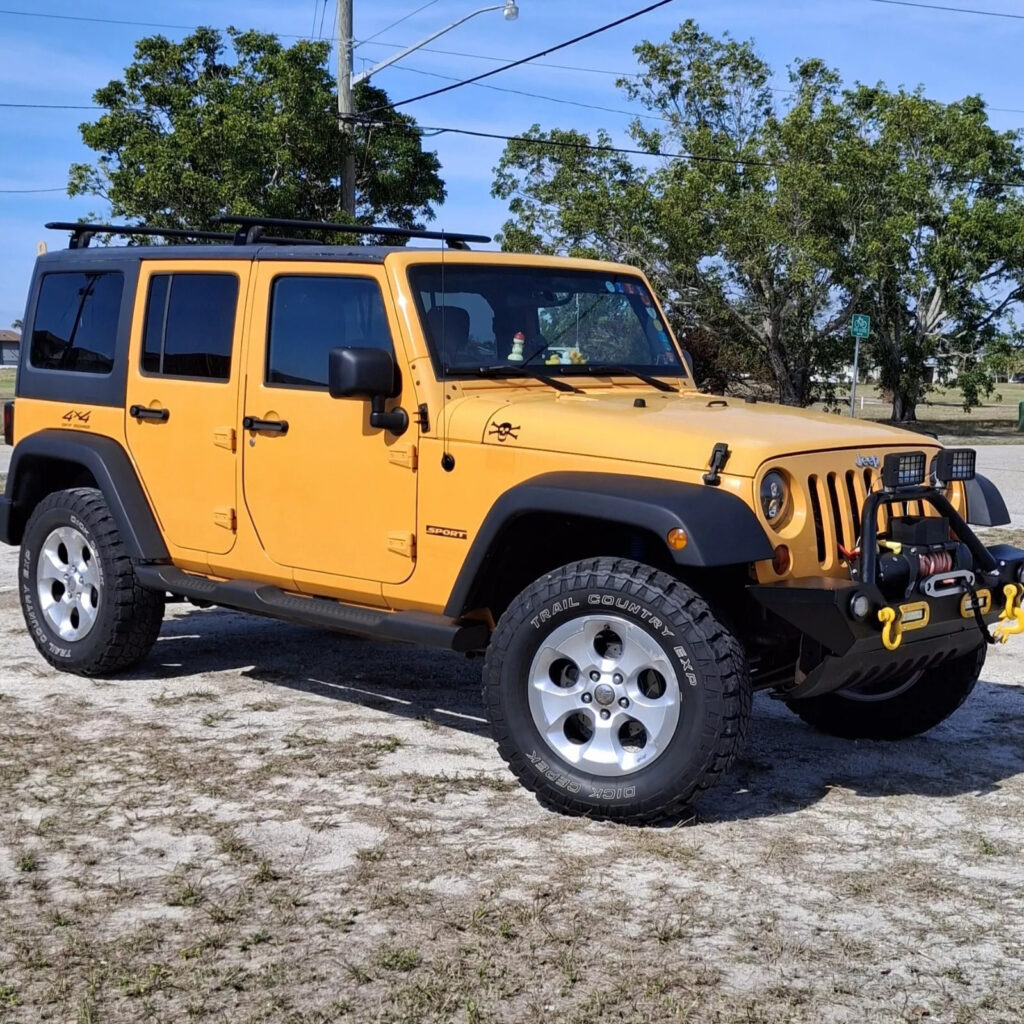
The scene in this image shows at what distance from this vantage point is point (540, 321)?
6070mm

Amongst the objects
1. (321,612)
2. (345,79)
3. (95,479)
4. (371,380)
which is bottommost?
(321,612)

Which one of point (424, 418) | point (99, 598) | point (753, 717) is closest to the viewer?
point (424, 418)

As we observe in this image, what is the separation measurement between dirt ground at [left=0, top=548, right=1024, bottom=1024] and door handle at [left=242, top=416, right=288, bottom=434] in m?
1.29

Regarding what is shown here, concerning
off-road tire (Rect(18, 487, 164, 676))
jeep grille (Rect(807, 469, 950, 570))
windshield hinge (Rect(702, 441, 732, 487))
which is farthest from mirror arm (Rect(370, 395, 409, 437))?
off-road tire (Rect(18, 487, 164, 676))

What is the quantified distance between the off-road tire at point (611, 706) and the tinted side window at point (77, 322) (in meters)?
2.93

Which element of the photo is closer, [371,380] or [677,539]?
[677,539]

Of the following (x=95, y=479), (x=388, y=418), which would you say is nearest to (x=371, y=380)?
(x=388, y=418)

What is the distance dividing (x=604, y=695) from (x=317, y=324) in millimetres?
2067

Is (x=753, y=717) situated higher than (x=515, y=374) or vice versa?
(x=515, y=374)

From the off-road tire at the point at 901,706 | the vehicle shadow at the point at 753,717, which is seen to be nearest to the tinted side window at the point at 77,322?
A: the vehicle shadow at the point at 753,717

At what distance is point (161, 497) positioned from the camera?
6.59 metres

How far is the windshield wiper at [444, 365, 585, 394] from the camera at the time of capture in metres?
5.64

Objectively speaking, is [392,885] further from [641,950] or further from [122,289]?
[122,289]

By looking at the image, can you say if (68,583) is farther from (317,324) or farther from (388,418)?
(388,418)
